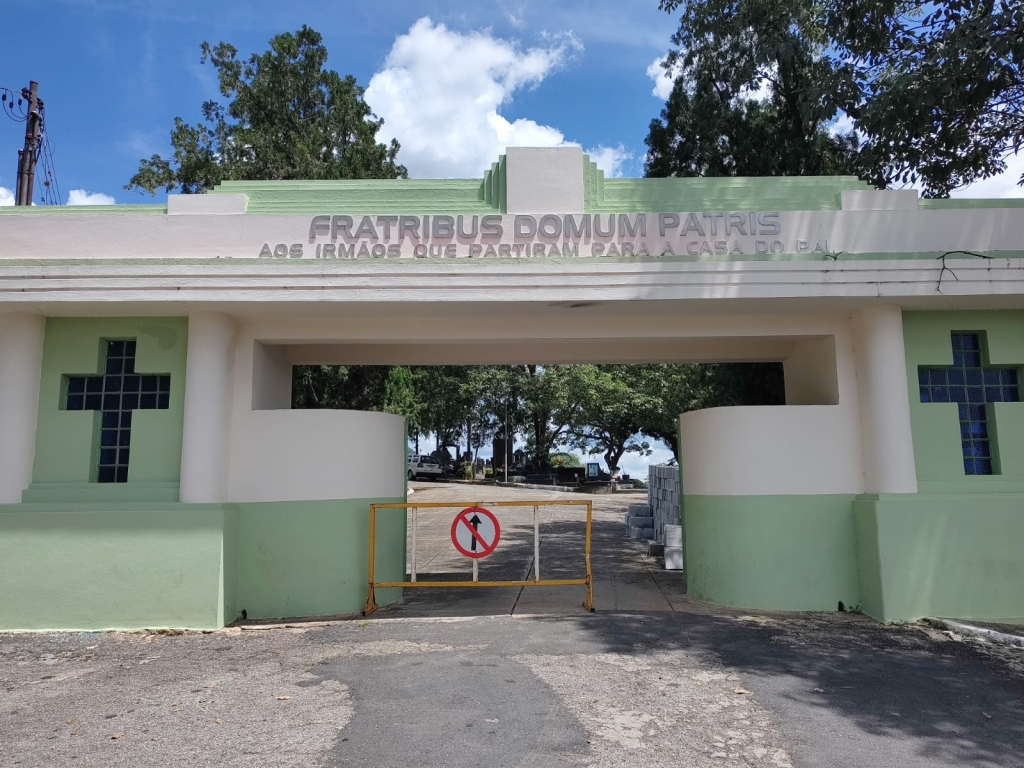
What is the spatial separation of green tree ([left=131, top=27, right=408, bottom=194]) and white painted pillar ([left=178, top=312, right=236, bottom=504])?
11703 millimetres

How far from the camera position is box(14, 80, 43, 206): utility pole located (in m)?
17.7

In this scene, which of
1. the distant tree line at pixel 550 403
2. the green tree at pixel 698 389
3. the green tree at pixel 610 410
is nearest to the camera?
the green tree at pixel 698 389

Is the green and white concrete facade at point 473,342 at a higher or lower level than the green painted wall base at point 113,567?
higher

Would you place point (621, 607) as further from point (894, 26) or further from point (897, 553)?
point (894, 26)

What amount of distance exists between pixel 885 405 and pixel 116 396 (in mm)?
8999

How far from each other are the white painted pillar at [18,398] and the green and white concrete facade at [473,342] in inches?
1.1

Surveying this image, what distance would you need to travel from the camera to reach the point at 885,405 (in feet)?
28.9

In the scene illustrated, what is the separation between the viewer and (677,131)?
18.6 m

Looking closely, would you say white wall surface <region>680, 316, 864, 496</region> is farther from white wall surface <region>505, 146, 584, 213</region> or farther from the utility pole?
the utility pole

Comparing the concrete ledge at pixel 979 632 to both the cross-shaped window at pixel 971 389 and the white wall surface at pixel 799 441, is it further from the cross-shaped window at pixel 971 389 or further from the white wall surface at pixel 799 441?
the cross-shaped window at pixel 971 389

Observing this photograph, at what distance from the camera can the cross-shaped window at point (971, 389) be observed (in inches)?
361

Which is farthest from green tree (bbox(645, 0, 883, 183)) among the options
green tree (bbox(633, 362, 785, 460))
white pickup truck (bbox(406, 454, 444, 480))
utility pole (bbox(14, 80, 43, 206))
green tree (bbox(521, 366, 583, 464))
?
white pickup truck (bbox(406, 454, 444, 480))

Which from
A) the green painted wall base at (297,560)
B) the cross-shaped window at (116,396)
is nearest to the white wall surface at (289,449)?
the green painted wall base at (297,560)

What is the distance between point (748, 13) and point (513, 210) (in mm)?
9729
